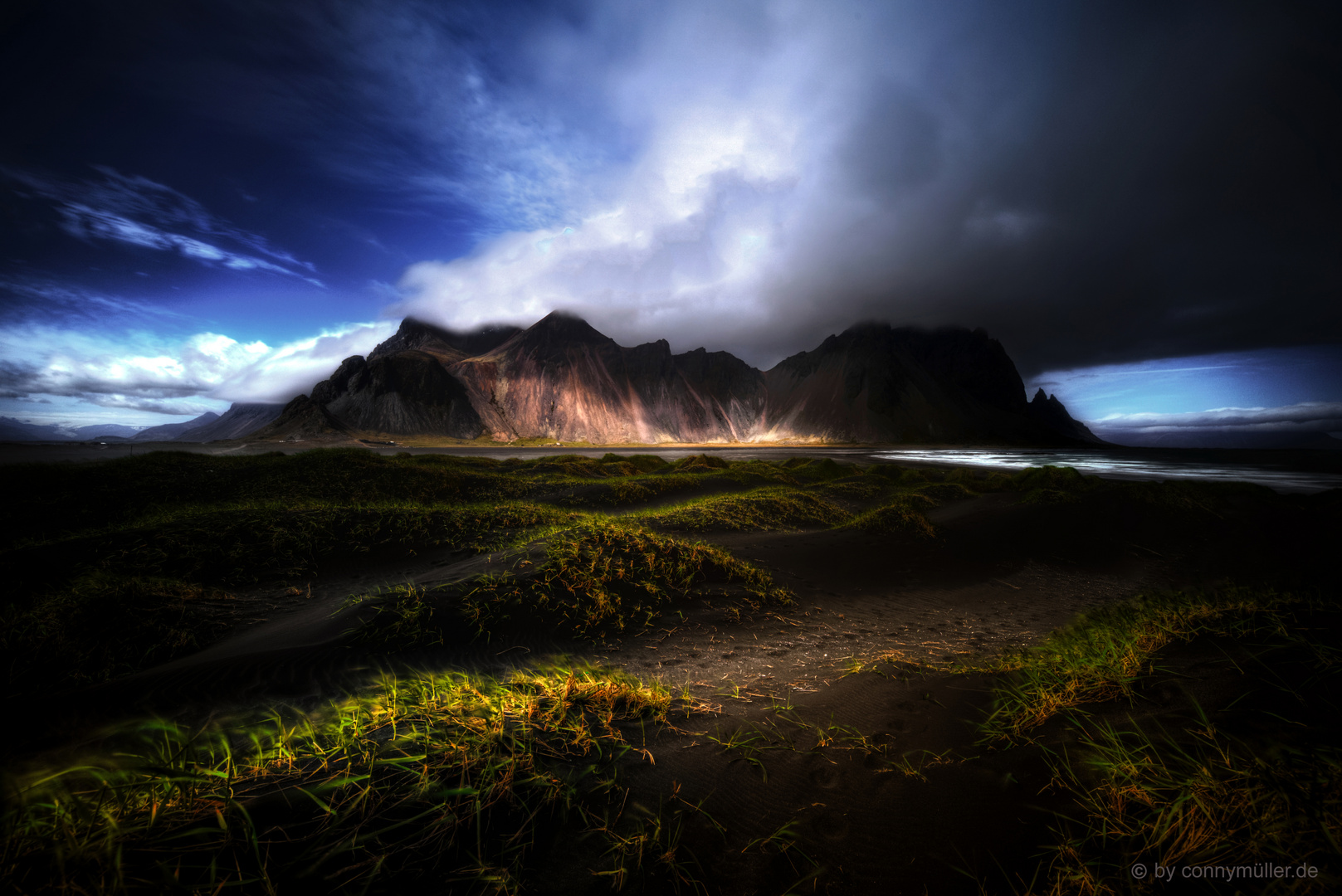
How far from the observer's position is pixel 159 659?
438 centimetres

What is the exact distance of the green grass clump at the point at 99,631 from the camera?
150 inches

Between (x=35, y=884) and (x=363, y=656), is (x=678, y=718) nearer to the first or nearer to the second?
(x=35, y=884)

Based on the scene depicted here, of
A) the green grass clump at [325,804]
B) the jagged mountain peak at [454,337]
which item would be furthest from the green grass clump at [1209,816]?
the jagged mountain peak at [454,337]

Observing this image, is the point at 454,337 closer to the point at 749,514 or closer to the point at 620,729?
the point at 749,514

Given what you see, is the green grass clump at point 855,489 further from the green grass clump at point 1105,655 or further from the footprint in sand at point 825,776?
the footprint in sand at point 825,776

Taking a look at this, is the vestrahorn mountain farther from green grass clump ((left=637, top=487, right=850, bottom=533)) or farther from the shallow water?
green grass clump ((left=637, top=487, right=850, bottom=533))

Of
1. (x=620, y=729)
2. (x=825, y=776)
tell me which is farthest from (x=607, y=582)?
(x=825, y=776)

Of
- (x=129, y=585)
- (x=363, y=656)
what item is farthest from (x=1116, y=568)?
(x=129, y=585)

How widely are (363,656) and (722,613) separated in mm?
4339

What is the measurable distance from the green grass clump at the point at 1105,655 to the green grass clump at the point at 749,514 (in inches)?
335

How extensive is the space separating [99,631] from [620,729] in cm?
554

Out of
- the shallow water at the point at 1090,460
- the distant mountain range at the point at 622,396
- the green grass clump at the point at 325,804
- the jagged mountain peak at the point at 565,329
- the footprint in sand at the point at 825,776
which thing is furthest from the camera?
the jagged mountain peak at the point at 565,329

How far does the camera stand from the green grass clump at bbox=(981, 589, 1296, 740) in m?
2.51

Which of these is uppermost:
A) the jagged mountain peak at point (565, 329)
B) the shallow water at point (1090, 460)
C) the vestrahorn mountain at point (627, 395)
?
the jagged mountain peak at point (565, 329)
